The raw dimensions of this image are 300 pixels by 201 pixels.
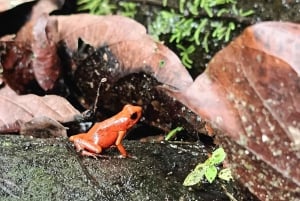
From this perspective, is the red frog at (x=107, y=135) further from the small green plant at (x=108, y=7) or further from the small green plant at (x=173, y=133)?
the small green plant at (x=108, y=7)

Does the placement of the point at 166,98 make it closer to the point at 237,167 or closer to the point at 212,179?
the point at 212,179

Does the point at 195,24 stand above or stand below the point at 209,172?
above

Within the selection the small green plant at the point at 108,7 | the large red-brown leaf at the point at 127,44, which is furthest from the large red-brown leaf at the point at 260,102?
the small green plant at the point at 108,7

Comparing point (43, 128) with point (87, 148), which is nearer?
point (87, 148)

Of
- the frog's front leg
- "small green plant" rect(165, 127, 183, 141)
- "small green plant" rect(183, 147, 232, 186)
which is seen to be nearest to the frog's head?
"small green plant" rect(165, 127, 183, 141)

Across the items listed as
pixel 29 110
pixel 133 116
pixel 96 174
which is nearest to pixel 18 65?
pixel 29 110

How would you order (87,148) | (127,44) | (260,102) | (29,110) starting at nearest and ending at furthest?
1. (260,102)
2. (87,148)
3. (29,110)
4. (127,44)

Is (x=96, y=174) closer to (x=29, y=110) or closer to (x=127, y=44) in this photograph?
(x=29, y=110)

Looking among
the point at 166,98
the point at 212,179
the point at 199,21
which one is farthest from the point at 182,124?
the point at 199,21
